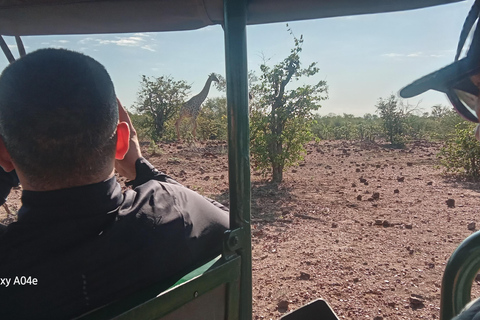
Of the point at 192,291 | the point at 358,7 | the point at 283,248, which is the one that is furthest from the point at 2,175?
the point at 283,248

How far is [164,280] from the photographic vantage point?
858mm

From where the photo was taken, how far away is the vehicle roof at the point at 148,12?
0.92 metres

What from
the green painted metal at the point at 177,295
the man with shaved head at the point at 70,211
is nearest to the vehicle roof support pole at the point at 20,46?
the man with shaved head at the point at 70,211

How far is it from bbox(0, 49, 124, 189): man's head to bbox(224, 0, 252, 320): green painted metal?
274 mm

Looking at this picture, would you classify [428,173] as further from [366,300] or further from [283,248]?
[366,300]

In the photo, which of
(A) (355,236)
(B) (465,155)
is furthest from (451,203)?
(B) (465,155)

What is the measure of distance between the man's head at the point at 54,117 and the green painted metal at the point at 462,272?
101cm

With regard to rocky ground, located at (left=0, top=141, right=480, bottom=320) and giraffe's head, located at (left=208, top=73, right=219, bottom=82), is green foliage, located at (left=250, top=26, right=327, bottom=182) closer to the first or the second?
rocky ground, located at (left=0, top=141, right=480, bottom=320)

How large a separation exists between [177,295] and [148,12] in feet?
2.31

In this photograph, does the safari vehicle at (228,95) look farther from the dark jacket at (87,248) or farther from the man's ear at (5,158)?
the man's ear at (5,158)

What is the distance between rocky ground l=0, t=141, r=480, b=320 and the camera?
2.64 meters

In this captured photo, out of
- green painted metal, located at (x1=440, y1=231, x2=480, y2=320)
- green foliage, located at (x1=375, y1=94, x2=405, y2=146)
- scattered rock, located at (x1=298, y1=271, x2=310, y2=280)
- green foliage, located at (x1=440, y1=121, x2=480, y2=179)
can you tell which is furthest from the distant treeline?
green painted metal, located at (x1=440, y1=231, x2=480, y2=320)

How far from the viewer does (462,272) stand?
119cm

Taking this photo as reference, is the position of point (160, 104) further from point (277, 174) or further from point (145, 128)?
point (277, 174)
